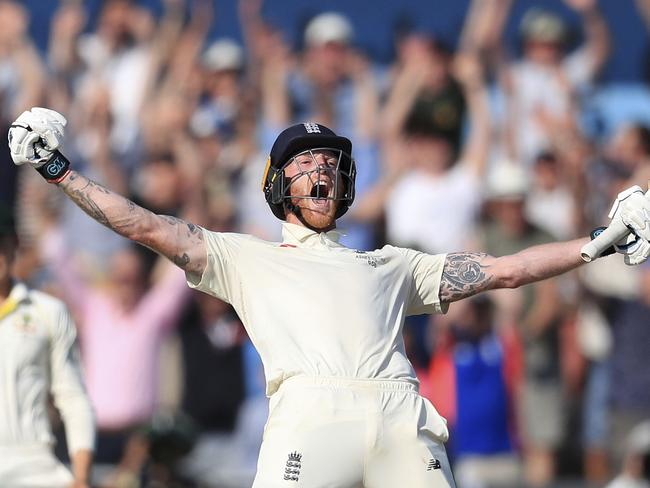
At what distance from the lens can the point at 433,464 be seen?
17.4 feet

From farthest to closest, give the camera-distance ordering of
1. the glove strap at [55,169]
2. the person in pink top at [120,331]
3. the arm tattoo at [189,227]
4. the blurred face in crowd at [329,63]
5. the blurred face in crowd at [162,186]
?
1. the blurred face in crowd at [329,63]
2. the blurred face in crowd at [162,186]
3. the person in pink top at [120,331]
4. the arm tattoo at [189,227]
5. the glove strap at [55,169]

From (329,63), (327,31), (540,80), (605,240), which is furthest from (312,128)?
(540,80)

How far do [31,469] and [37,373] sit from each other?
475mm

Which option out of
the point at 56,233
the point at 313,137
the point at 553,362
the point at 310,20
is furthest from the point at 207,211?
the point at 313,137

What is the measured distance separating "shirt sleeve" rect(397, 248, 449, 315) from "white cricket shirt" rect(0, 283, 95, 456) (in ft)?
6.80

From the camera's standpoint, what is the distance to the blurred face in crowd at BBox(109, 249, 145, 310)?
36.5 feet

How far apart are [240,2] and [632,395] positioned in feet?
17.2

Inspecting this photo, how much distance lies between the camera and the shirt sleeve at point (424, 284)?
577cm

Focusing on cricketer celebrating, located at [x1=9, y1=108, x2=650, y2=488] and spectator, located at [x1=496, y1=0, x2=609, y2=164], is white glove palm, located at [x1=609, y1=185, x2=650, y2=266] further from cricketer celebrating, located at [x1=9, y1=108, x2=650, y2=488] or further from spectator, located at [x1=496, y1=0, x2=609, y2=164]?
spectator, located at [x1=496, y1=0, x2=609, y2=164]

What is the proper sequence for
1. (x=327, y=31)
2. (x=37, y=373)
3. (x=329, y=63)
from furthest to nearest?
1. (x=327, y=31)
2. (x=329, y=63)
3. (x=37, y=373)

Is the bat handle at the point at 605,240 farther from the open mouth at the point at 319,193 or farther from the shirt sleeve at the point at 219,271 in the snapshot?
the shirt sleeve at the point at 219,271

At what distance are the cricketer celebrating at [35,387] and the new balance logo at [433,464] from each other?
7.30 ft

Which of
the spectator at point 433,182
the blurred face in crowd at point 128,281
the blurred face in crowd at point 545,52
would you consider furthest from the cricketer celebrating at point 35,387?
the blurred face in crowd at point 545,52

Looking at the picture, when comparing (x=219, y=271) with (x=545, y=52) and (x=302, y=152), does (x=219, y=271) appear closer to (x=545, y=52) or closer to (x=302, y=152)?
(x=302, y=152)
